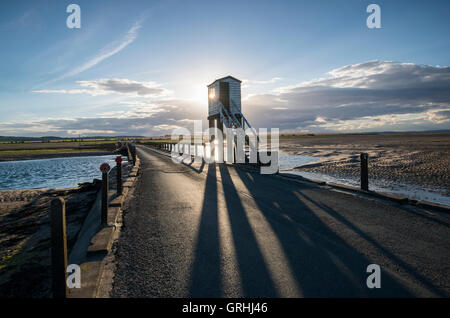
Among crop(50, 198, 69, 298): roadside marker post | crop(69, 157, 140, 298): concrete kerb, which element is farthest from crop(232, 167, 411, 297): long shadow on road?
crop(50, 198, 69, 298): roadside marker post

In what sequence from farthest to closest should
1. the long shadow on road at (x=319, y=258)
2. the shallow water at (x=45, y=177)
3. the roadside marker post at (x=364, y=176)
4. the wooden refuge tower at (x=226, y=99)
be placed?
the wooden refuge tower at (x=226, y=99) → the shallow water at (x=45, y=177) → the roadside marker post at (x=364, y=176) → the long shadow on road at (x=319, y=258)

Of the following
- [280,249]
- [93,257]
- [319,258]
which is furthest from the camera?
[280,249]

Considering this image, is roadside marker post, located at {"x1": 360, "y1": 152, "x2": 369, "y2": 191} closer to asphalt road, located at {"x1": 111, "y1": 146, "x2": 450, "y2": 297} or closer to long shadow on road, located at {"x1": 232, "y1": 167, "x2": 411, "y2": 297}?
asphalt road, located at {"x1": 111, "y1": 146, "x2": 450, "y2": 297}

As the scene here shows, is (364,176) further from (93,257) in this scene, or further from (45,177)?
(45,177)

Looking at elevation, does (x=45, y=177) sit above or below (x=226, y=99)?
below

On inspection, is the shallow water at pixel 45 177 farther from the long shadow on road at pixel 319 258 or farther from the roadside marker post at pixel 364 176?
the roadside marker post at pixel 364 176

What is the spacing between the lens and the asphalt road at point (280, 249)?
3.03 m

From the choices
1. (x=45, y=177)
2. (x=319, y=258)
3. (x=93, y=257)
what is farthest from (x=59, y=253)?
(x=45, y=177)

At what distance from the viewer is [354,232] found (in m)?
4.76

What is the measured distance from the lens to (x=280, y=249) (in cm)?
409

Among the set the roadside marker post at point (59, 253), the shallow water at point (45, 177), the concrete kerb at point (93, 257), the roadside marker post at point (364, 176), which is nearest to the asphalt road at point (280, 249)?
the concrete kerb at point (93, 257)

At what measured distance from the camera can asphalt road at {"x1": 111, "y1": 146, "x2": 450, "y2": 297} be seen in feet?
9.95
